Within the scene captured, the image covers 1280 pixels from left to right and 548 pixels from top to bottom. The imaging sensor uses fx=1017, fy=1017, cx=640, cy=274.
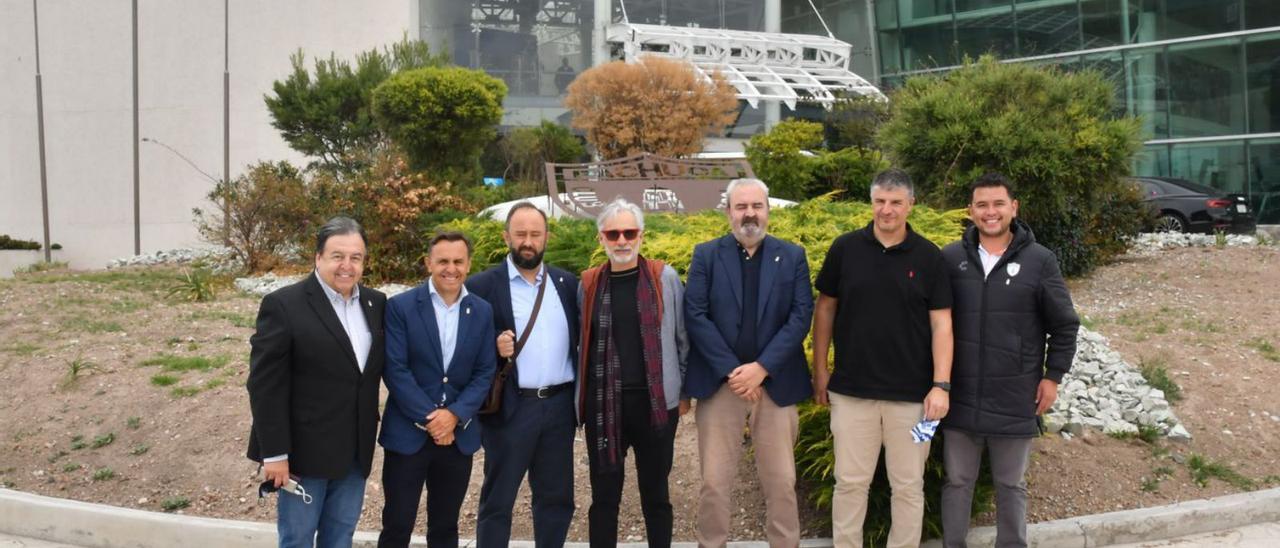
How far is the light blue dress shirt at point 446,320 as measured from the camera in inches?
170

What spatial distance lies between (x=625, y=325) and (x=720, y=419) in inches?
24.8

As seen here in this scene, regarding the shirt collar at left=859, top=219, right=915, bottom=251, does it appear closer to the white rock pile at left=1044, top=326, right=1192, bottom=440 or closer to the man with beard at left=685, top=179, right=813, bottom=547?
the man with beard at left=685, top=179, right=813, bottom=547

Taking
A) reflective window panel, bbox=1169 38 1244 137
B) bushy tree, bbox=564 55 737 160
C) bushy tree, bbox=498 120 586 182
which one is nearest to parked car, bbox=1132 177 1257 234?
reflective window panel, bbox=1169 38 1244 137

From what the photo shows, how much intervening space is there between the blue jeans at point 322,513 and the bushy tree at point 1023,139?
8.53m

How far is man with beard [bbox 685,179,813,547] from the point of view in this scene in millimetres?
4512

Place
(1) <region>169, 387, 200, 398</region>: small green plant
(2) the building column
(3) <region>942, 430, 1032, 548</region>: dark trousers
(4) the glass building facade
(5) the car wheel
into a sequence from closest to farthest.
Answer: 1. (3) <region>942, 430, 1032, 548</region>: dark trousers
2. (1) <region>169, 387, 200, 398</region>: small green plant
3. (5) the car wheel
4. (4) the glass building facade
5. (2) the building column

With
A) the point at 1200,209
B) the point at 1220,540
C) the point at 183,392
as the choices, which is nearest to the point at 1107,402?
the point at 1220,540

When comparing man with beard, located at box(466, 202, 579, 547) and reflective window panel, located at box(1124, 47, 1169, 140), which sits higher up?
reflective window panel, located at box(1124, 47, 1169, 140)

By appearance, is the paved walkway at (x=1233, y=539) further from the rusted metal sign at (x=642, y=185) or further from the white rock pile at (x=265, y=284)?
the white rock pile at (x=265, y=284)

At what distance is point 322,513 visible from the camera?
4.23 metres

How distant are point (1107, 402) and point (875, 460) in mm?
2936

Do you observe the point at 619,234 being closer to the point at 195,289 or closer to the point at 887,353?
the point at 887,353

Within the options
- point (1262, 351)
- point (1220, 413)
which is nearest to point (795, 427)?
point (1220, 413)

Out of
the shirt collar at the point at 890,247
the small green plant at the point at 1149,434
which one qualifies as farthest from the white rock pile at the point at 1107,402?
the shirt collar at the point at 890,247
